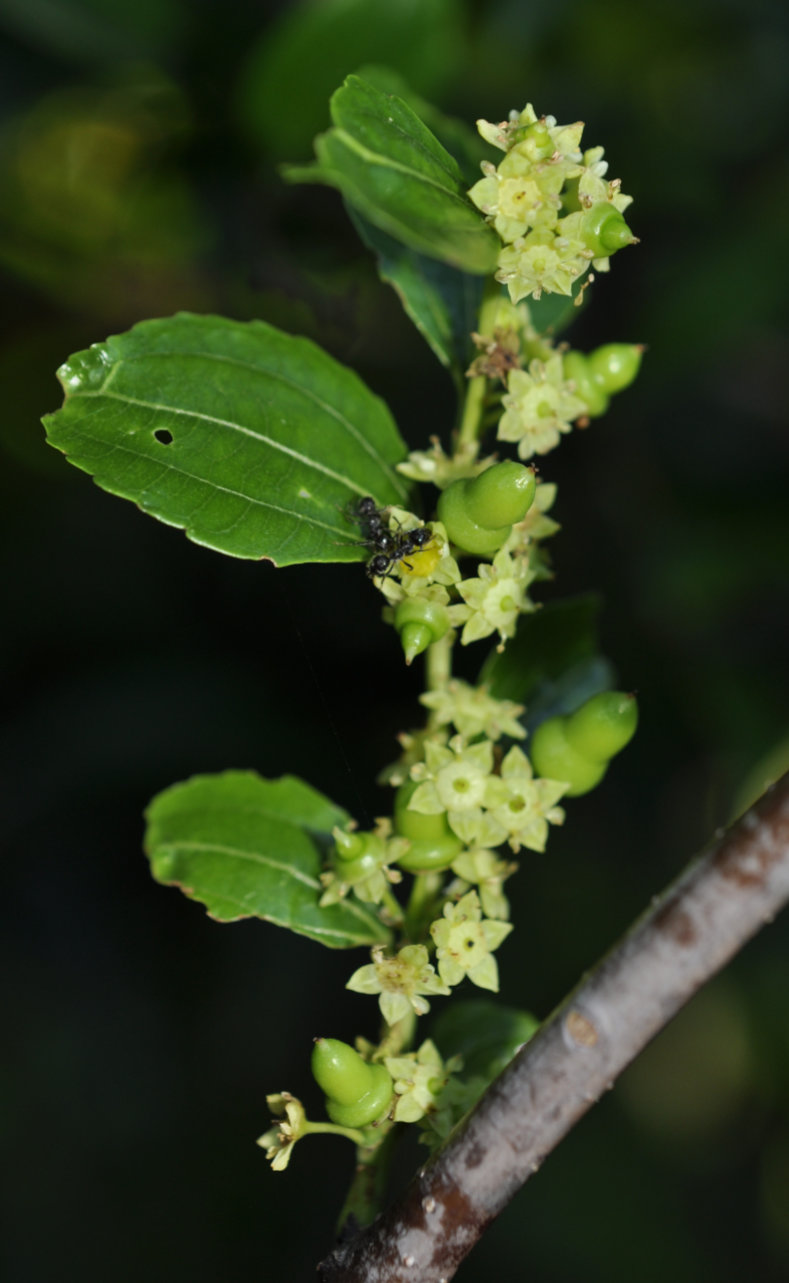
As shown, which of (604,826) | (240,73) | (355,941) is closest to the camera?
(355,941)

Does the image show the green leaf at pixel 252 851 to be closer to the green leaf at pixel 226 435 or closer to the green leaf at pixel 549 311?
the green leaf at pixel 226 435

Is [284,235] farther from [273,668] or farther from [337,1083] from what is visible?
[337,1083]

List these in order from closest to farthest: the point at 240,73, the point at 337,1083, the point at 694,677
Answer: the point at 337,1083 → the point at 240,73 → the point at 694,677

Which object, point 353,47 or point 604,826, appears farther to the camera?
point 604,826

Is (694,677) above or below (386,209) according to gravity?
below

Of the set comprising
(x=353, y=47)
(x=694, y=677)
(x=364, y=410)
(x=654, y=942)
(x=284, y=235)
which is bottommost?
(x=654, y=942)

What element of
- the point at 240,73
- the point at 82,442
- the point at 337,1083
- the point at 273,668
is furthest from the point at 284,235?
the point at 337,1083
